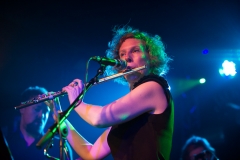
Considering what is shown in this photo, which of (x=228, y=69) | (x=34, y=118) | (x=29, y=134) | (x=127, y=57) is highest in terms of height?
(x=228, y=69)

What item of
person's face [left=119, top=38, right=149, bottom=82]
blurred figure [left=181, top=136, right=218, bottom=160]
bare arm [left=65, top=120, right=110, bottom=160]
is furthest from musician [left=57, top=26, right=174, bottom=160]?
blurred figure [left=181, top=136, right=218, bottom=160]

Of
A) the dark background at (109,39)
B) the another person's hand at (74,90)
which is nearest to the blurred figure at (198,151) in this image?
the dark background at (109,39)

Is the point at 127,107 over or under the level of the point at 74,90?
under

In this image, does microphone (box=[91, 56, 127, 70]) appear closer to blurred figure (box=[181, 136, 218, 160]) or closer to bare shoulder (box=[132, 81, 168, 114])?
bare shoulder (box=[132, 81, 168, 114])

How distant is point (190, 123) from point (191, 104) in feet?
1.78

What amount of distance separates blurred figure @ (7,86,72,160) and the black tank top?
6.23 feet

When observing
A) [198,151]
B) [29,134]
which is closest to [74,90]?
[29,134]

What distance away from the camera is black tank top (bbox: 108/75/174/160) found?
1708 millimetres

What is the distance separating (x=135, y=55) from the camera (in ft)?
7.47

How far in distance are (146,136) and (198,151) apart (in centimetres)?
249

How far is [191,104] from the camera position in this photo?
267 inches

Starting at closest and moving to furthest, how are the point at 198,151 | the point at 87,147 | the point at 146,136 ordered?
the point at 146,136 → the point at 87,147 → the point at 198,151

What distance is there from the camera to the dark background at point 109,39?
14.6ft

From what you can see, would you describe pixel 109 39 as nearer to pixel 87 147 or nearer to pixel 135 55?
pixel 135 55
